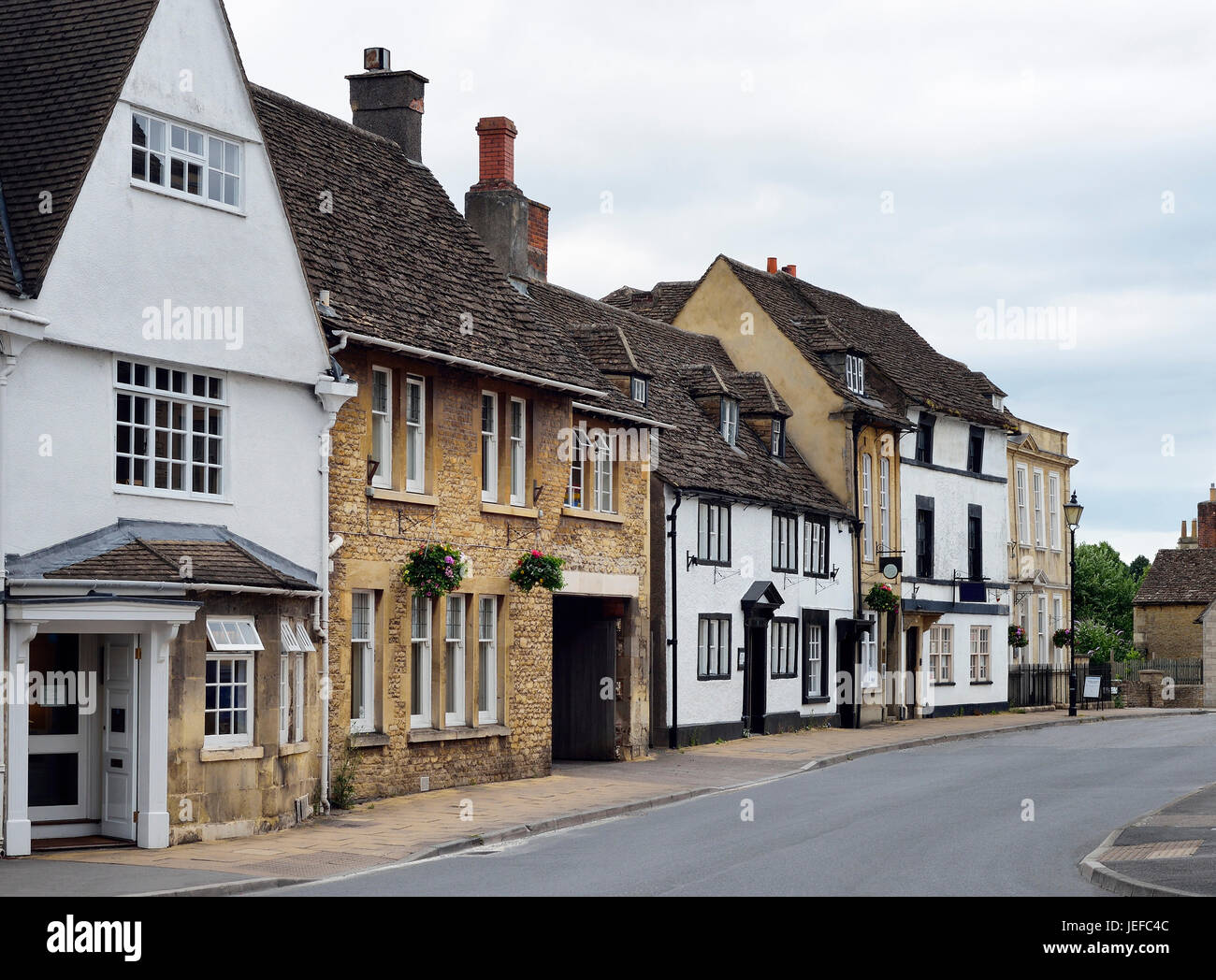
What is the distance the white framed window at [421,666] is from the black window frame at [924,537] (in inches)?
978

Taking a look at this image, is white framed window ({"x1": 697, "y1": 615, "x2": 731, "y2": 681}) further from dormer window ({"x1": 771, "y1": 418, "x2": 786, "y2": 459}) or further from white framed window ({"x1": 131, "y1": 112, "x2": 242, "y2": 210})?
white framed window ({"x1": 131, "y1": 112, "x2": 242, "y2": 210})

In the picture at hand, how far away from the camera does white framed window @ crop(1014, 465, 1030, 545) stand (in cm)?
5472

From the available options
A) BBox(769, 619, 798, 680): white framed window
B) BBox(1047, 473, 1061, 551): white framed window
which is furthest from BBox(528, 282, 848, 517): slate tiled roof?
BBox(1047, 473, 1061, 551): white framed window

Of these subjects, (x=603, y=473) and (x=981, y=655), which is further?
(x=981, y=655)

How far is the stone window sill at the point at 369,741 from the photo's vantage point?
2222 cm

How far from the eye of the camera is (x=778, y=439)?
135ft

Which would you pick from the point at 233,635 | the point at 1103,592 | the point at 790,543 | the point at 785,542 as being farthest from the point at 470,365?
the point at 1103,592

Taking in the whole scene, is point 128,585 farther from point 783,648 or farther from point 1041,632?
point 1041,632

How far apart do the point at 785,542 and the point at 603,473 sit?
9545mm

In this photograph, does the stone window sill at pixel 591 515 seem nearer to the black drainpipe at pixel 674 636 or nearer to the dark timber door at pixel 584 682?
the dark timber door at pixel 584 682

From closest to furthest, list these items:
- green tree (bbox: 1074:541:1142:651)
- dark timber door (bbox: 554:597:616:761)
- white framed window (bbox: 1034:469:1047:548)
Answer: dark timber door (bbox: 554:597:616:761), white framed window (bbox: 1034:469:1047:548), green tree (bbox: 1074:541:1142:651)

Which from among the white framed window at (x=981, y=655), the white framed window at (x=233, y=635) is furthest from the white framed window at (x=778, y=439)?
the white framed window at (x=233, y=635)

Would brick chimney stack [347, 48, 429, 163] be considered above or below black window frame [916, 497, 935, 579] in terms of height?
above

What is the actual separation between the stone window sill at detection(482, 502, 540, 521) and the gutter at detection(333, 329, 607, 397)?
208 cm
